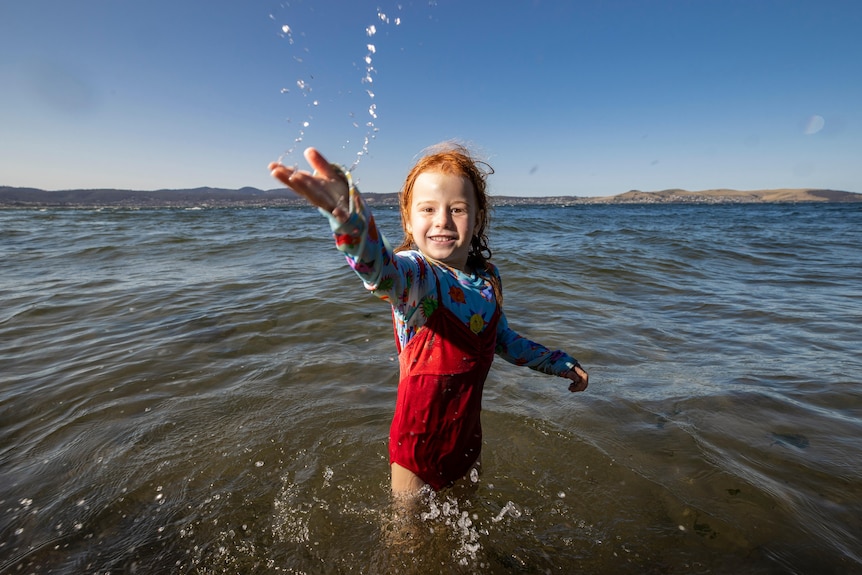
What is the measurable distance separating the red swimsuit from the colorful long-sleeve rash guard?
2.0 inches

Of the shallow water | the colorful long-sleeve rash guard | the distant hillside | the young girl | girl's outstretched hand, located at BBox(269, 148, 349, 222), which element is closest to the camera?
girl's outstretched hand, located at BBox(269, 148, 349, 222)

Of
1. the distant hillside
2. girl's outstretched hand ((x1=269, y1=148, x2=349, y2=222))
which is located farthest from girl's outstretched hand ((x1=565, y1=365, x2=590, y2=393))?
the distant hillside

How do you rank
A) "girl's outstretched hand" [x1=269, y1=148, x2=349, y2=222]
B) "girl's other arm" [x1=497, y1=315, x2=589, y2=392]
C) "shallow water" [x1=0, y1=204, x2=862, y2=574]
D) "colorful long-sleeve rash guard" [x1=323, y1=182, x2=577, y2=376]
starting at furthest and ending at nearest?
1. "girl's other arm" [x1=497, y1=315, x2=589, y2=392]
2. "shallow water" [x1=0, y1=204, x2=862, y2=574]
3. "colorful long-sleeve rash guard" [x1=323, y1=182, x2=577, y2=376]
4. "girl's outstretched hand" [x1=269, y1=148, x2=349, y2=222]

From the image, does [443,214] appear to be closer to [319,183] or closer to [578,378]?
[319,183]

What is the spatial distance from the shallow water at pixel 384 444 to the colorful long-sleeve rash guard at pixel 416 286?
0.92 meters

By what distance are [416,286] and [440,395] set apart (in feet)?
2.00

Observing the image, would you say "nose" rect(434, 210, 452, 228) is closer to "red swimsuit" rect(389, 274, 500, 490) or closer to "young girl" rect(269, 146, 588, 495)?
"young girl" rect(269, 146, 588, 495)

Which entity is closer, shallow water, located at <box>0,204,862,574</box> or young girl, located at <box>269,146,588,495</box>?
young girl, located at <box>269,146,588,495</box>

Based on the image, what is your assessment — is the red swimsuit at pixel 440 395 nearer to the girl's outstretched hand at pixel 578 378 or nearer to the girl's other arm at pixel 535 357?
the girl's other arm at pixel 535 357

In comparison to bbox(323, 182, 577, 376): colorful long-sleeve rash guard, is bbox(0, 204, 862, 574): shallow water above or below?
below

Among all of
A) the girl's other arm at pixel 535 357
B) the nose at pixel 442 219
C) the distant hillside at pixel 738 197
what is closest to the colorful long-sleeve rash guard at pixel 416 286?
the girl's other arm at pixel 535 357

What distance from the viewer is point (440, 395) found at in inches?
78.2

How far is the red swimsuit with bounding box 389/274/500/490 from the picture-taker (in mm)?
1923

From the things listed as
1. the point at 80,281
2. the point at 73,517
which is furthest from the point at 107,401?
the point at 80,281
